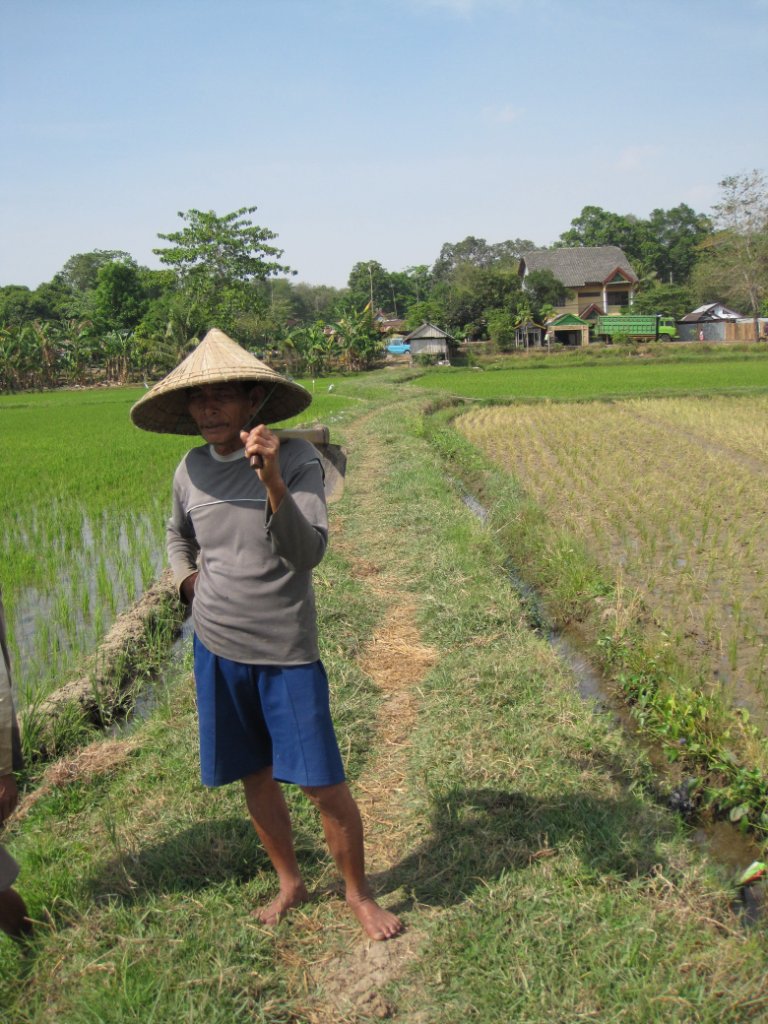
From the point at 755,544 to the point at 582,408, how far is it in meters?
10.6

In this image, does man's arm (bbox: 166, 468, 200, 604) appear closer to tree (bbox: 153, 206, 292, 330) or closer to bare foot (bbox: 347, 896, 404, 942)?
bare foot (bbox: 347, 896, 404, 942)

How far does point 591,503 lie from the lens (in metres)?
7.31

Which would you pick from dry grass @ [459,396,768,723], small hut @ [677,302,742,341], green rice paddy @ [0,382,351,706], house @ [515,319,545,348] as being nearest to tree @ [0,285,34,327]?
house @ [515,319,545,348]

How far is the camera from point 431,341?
116 feet

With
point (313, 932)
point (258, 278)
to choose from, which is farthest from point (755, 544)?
point (258, 278)

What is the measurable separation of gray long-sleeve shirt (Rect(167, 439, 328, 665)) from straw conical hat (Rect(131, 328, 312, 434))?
0.59 feet

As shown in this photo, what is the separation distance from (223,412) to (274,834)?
1.07m

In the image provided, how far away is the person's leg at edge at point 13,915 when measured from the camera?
1.97 metres

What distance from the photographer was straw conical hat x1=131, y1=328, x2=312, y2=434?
1885mm

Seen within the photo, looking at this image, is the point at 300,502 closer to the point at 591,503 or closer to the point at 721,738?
the point at 721,738

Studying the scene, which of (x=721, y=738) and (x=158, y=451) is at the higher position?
(x=158, y=451)

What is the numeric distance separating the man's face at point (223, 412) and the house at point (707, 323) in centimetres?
4010

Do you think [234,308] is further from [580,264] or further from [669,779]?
[669,779]

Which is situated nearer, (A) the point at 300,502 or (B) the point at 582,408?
(A) the point at 300,502
